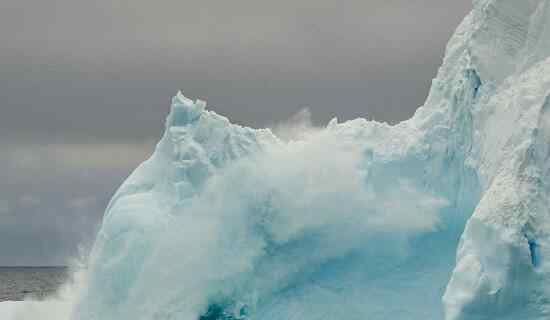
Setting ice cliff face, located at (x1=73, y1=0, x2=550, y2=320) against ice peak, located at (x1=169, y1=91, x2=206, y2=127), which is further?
ice peak, located at (x1=169, y1=91, x2=206, y2=127)

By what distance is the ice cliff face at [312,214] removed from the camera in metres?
22.8

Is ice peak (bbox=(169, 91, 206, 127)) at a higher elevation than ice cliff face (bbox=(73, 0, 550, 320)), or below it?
higher

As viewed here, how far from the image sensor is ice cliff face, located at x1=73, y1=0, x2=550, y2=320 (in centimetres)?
2280

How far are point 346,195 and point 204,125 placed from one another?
3.49m

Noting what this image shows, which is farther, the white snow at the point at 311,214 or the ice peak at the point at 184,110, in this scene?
the ice peak at the point at 184,110

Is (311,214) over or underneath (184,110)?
underneath

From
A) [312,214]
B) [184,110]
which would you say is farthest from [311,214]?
[184,110]

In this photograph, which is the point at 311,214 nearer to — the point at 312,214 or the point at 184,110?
the point at 312,214

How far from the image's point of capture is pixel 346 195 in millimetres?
23719

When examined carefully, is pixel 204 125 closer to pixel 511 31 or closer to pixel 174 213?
pixel 174 213

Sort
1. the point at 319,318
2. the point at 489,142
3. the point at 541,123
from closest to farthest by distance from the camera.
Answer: the point at 541,123 → the point at 489,142 → the point at 319,318

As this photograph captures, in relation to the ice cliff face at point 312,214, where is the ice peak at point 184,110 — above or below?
above

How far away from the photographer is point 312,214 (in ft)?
77.5

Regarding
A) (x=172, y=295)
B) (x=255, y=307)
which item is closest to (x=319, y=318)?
(x=255, y=307)
